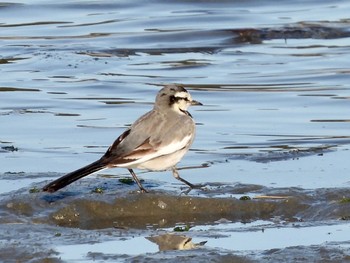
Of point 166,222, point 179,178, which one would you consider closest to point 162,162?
point 179,178

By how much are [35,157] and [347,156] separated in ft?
9.98

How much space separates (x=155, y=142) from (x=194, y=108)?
4.64m

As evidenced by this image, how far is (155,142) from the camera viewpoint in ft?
30.1

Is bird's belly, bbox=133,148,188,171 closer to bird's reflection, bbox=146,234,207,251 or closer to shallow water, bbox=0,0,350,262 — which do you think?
shallow water, bbox=0,0,350,262

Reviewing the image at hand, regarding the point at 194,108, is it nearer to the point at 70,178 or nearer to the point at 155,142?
the point at 155,142

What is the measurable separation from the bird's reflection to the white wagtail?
924 millimetres

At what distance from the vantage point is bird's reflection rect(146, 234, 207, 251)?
25.8 ft

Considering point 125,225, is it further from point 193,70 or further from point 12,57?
point 12,57

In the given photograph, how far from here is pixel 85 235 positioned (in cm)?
816

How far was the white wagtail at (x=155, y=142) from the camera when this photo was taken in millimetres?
8895

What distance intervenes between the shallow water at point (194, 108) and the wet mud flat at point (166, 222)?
2 centimetres

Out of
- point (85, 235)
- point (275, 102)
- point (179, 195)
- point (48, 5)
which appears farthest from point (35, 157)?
point (48, 5)

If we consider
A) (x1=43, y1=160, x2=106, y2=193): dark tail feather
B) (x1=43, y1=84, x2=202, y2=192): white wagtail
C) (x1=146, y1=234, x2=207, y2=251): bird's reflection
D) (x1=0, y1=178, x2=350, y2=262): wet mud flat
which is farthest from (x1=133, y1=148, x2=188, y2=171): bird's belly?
(x1=146, y1=234, x2=207, y2=251): bird's reflection

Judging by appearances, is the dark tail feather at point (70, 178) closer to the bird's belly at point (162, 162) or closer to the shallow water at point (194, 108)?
the shallow water at point (194, 108)
